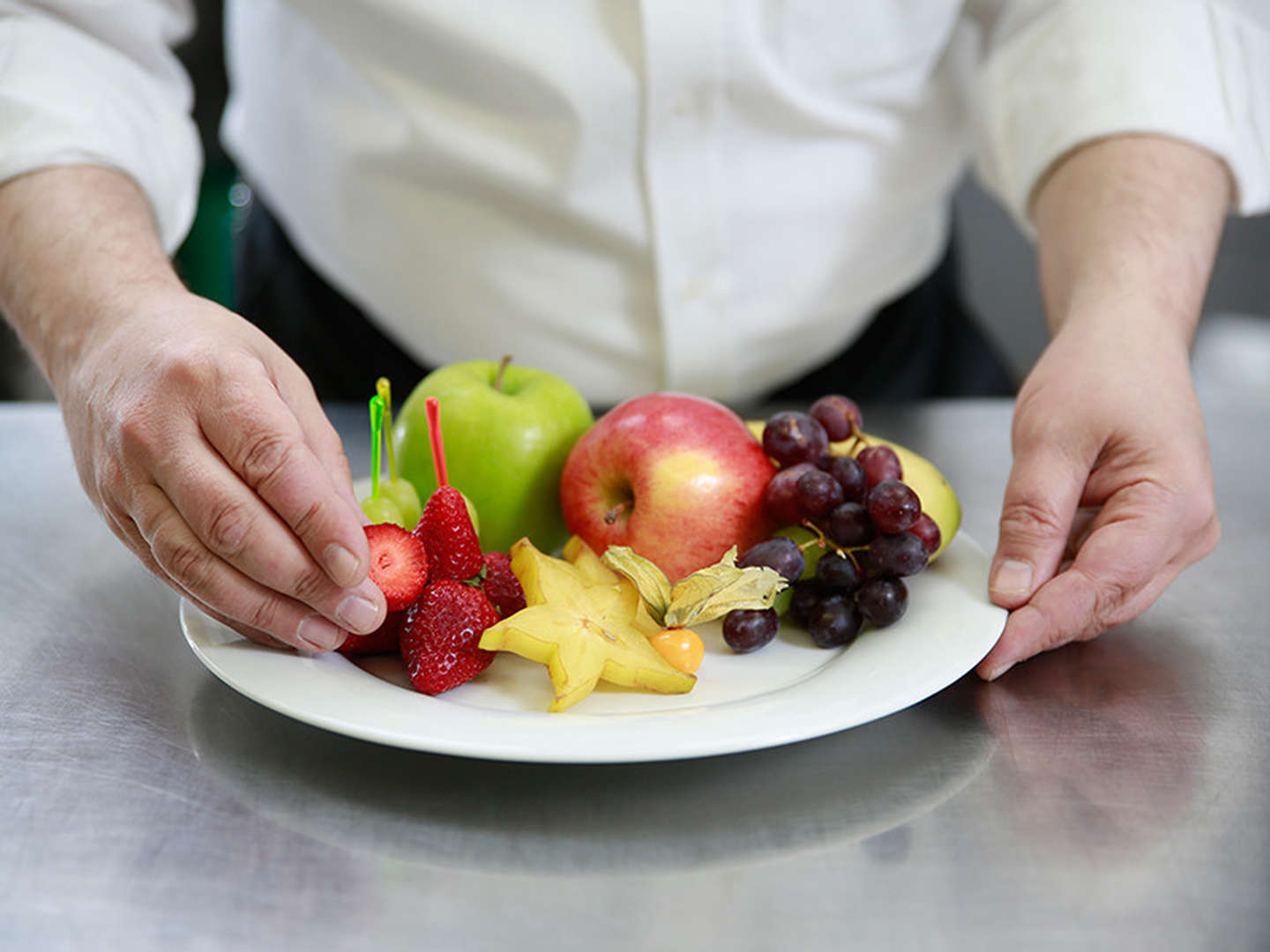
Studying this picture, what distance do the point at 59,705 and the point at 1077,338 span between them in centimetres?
66

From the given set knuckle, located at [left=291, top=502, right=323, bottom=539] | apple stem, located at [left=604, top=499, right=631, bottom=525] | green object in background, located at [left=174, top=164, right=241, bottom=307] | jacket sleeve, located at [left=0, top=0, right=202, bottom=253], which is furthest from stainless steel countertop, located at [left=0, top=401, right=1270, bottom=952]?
green object in background, located at [left=174, top=164, right=241, bottom=307]

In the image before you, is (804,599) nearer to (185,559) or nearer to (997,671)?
(997,671)

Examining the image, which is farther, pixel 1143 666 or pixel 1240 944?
→ pixel 1143 666

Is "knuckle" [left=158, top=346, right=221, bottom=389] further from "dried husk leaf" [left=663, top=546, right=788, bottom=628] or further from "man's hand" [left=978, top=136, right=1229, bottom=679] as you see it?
"man's hand" [left=978, top=136, right=1229, bottom=679]

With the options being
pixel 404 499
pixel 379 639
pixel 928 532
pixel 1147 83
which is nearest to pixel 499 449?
pixel 404 499

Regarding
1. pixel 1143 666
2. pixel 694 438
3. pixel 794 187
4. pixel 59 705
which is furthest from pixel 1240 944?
pixel 794 187

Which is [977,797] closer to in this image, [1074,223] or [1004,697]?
→ [1004,697]

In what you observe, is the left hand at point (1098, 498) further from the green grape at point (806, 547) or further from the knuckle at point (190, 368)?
the knuckle at point (190, 368)

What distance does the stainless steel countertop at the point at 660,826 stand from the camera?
17.5 inches

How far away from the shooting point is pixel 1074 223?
2.89 ft

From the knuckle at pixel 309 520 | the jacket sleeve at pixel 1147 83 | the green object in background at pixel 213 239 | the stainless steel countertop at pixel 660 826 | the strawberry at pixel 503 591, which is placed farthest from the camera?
the green object in background at pixel 213 239

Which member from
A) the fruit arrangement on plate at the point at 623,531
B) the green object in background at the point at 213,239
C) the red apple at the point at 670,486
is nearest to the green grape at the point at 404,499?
the fruit arrangement on plate at the point at 623,531

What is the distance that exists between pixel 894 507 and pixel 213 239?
2.21 m

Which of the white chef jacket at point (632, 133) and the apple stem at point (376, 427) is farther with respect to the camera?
the white chef jacket at point (632, 133)
